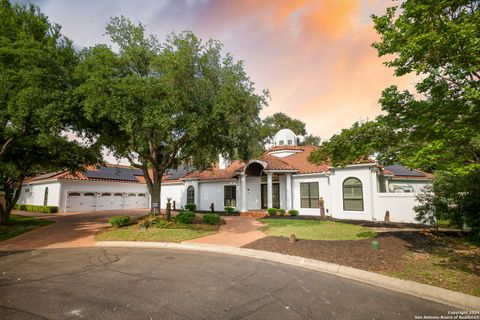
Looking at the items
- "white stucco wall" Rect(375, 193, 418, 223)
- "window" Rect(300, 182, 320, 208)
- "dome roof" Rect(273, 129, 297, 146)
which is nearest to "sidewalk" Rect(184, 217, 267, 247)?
"window" Rect(300, 182, 320, 208)

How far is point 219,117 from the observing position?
11734 millimetres

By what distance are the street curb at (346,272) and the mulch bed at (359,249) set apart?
367 mm

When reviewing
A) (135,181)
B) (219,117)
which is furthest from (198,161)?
(135,181)

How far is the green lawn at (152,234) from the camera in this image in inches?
446

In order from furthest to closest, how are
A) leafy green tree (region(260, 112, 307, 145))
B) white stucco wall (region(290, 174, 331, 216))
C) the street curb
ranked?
leafy green tree (region(260, 112, 307, 145)) < white stucco wall (region(290, 174, 331, 216)) < the street curb

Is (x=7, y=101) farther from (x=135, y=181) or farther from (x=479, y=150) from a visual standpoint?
(x=135, y=181)

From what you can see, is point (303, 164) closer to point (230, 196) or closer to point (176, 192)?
point (230, 196)

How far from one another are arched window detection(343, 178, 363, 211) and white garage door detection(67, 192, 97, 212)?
27.2m

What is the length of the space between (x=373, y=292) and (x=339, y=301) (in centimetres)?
111

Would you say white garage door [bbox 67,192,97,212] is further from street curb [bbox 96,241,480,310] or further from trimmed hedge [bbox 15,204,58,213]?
street curb [bbox 96,241,480,310]

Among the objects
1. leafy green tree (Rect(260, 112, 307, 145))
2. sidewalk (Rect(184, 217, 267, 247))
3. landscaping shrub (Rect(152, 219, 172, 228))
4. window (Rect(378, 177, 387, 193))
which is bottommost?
sidewalk (Rect(184, 217, 267, 247))

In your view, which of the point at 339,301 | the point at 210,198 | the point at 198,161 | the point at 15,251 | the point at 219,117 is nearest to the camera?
the point at 339,301

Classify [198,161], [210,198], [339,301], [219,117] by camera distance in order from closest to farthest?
[339,301] → [219,117] → [198,161] → [210,198]

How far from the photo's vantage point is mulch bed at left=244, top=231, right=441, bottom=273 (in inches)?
283
